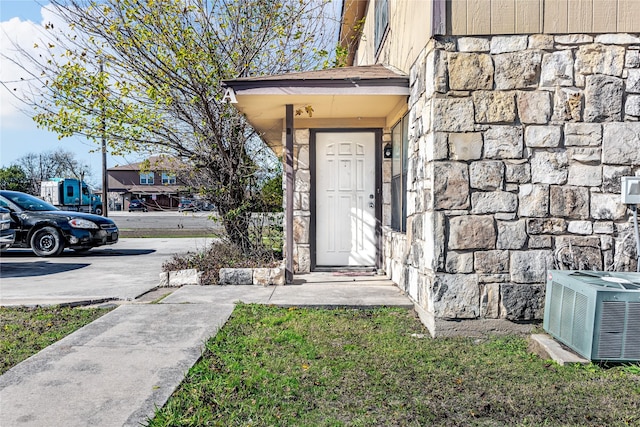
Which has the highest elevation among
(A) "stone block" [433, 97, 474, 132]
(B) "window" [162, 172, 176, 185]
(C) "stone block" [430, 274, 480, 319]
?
(A) "stone block" [433, 97, 474, 132]

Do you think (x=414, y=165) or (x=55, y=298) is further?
A: (x=55, y=298)

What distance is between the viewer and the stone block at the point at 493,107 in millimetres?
4473

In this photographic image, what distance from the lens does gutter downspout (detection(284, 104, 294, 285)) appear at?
21.2 ft

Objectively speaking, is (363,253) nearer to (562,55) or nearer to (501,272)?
(501,272)

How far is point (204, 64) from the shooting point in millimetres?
7512

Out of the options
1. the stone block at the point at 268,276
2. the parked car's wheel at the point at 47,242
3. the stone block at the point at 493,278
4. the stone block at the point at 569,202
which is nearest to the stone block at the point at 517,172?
the stone block at the point at 569,202

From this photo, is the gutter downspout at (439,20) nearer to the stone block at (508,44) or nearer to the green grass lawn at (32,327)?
the stone block at (508,44)

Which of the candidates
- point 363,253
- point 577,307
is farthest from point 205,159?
point 577,307

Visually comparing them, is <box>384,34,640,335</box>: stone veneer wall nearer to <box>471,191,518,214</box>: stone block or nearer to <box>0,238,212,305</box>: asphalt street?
<box>471,191,518,214</box>: stone block

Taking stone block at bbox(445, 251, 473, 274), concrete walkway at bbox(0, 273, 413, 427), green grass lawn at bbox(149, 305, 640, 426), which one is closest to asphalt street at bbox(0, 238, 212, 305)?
concrete walkway at bbox(0, 273, 413, 427)

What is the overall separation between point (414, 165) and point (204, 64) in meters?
3.96

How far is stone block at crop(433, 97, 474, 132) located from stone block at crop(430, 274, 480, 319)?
1338 mm

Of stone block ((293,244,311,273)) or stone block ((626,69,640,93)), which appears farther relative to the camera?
stone block ((293,244,311,273))

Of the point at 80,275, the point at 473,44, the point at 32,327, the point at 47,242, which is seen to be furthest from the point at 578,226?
the point at 47,242
